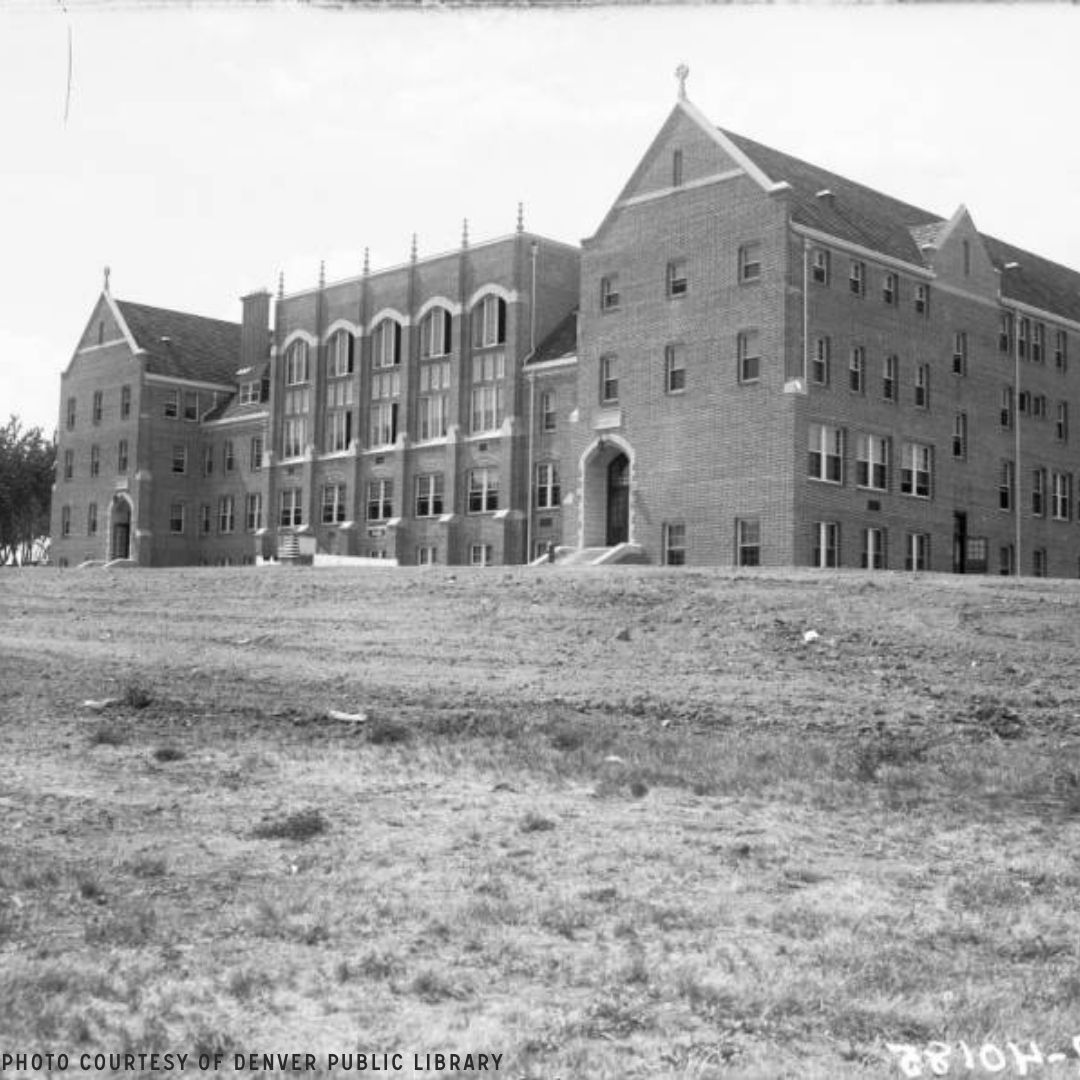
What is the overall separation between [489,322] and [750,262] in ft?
49.7

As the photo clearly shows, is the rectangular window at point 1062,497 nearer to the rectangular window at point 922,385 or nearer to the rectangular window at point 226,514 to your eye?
the rectangular window at point 922,385

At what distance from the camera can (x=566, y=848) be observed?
34.7 ft

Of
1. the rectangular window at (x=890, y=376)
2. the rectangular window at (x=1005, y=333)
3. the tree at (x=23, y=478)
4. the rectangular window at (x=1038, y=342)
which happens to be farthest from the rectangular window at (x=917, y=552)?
the tree at (x=23, y=478)

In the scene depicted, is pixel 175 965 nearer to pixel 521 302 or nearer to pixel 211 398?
pixel 521 302

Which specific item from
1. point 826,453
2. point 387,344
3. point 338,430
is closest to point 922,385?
point 826,453

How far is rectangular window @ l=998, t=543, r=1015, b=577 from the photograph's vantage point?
45750 mm

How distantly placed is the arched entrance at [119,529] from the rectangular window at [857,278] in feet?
130

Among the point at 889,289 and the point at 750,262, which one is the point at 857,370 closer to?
the point at 889,289

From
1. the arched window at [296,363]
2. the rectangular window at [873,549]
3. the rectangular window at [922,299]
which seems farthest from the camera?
the arched window at [296,363]

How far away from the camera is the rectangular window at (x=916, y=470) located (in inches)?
1682

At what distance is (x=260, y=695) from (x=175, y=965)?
11707mm

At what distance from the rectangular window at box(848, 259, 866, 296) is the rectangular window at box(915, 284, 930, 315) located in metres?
2.88

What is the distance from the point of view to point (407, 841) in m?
10.8

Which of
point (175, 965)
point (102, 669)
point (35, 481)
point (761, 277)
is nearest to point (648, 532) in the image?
point (761, 277)
